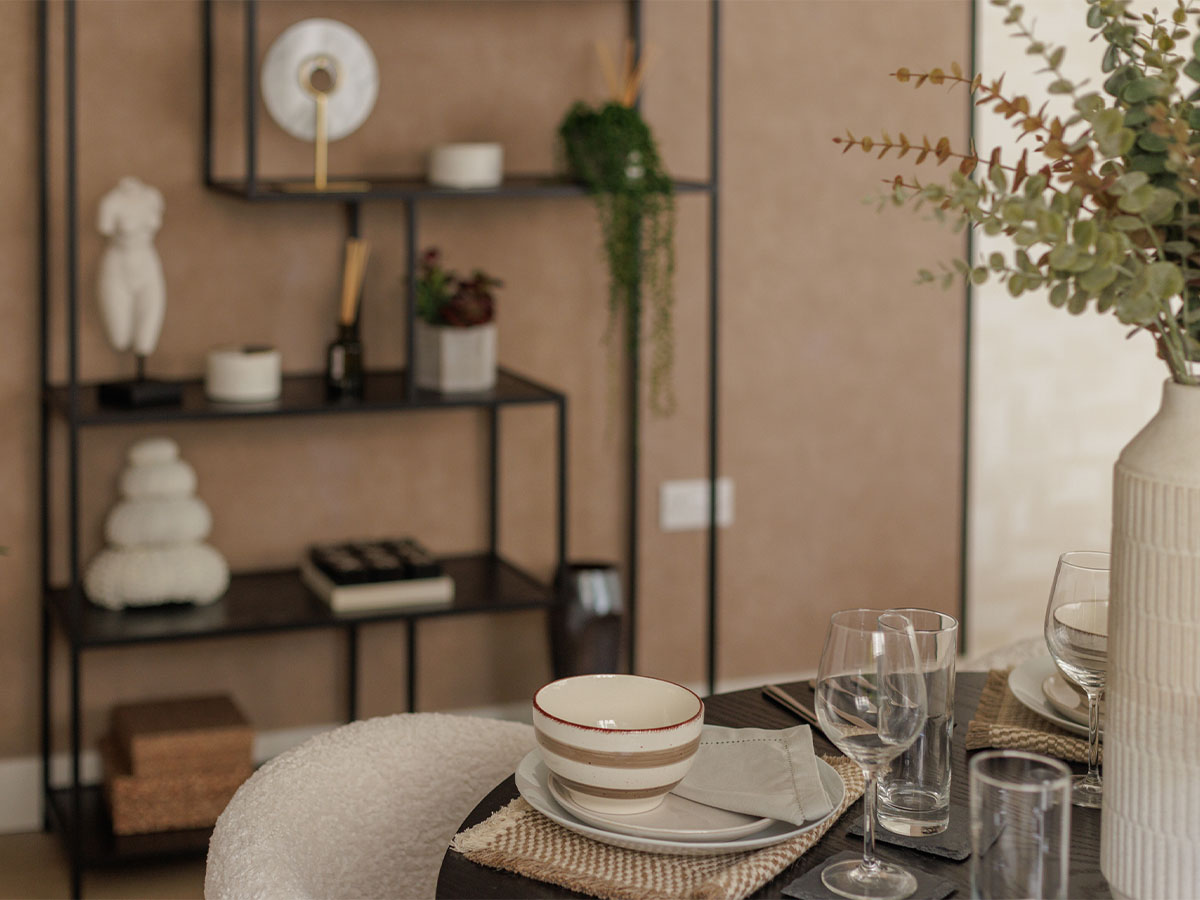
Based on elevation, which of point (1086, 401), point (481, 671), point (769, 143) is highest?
point (769, 143)

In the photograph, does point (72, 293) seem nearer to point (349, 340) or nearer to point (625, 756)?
point (349, 340)

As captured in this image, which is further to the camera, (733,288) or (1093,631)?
(733,288)

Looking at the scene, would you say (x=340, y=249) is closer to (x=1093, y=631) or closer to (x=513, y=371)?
(x=513, y=371)

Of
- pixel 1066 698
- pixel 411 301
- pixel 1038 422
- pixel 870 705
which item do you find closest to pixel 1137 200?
pixel 870 705

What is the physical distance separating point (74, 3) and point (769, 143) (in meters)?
1.47

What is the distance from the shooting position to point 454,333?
9.04 feet

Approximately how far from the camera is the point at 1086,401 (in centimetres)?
353

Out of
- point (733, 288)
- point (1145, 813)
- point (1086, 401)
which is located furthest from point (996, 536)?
point (1145, 813)

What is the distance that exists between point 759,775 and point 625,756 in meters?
0.15

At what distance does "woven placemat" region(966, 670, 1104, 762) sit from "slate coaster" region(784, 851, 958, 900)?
0.29 m

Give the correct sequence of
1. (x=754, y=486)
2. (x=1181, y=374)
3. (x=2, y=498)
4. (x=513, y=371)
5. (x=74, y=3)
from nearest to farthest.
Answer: (x=1181, y=374)
(x=74, y=3)
(x=2, y=498)
(x=513, y=371)
(x=754, y=486)

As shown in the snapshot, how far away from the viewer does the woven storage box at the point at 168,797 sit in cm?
259

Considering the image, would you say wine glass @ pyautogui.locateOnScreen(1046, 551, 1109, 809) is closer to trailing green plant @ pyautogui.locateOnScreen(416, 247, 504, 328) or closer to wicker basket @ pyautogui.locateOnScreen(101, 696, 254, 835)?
trailing green plant @ pyautogui.locateOnScreen(416, 247, 504, 328)

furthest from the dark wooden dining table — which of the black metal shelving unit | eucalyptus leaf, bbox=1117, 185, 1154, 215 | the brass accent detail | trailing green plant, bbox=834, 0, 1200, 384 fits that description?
the black metal shelving unit
